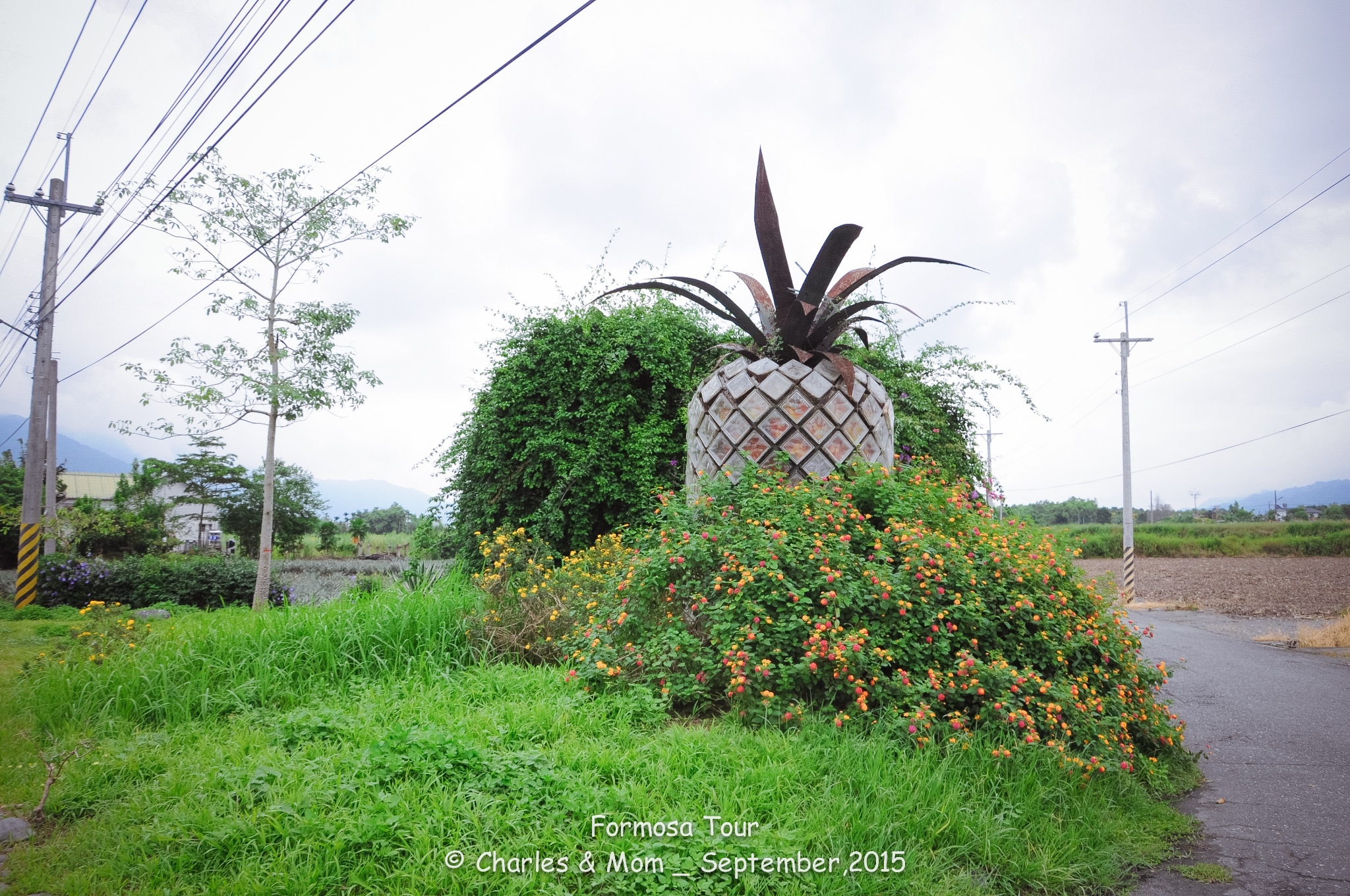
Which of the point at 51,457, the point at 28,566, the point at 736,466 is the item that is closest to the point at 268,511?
the point at 28,566

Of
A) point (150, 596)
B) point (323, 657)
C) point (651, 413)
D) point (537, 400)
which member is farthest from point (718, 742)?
point (150, 596)

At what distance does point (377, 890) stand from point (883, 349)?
732cm

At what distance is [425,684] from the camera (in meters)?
3.98

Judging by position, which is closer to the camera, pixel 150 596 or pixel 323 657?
pixel 323 657

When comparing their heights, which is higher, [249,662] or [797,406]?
[797,406]

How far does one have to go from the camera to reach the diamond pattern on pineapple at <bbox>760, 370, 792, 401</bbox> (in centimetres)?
427

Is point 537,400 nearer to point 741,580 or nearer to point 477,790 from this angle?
point 741,580

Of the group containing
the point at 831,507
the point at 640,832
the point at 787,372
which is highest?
the point at 787,372

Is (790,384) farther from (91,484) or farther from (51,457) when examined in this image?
(91,484)

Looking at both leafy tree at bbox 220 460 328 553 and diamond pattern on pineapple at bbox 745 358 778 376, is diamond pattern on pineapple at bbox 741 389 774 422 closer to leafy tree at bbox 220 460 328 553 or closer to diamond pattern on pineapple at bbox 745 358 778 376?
diamond pattern on pineapple at bbox 745 358 778 376

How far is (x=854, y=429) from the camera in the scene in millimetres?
4320

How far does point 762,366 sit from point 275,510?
892 inches

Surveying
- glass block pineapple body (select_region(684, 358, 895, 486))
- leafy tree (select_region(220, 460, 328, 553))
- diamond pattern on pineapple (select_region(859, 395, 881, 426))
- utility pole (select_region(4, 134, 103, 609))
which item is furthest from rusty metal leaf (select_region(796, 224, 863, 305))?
leafy tree (select_region(220, 460, 328, 553))

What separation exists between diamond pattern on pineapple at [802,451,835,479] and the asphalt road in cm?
242
